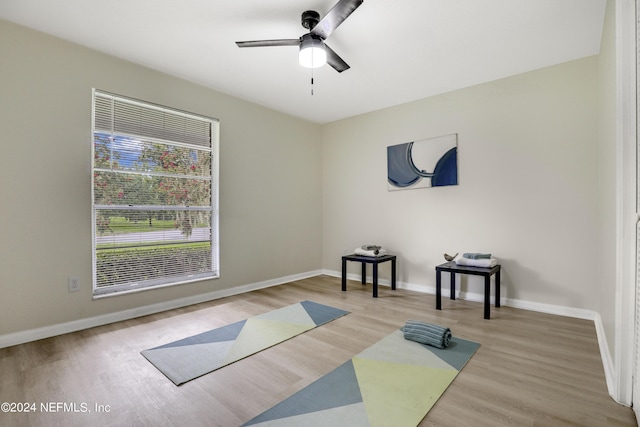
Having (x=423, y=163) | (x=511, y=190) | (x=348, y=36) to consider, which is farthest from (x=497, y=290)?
(x=348, y=36)

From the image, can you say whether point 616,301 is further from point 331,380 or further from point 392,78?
point 392,78

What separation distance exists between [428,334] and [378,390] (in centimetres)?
77

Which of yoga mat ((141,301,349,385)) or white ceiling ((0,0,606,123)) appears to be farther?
white ceiling ((0,0,606,123))

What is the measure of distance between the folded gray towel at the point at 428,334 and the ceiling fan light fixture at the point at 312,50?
229 cm

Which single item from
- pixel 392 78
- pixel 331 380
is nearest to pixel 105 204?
pixel 331 380

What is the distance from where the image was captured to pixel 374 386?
1790 millimetres

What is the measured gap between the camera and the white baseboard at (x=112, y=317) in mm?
2391

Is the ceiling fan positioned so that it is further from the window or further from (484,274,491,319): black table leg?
(484,274,491,319): black table leg

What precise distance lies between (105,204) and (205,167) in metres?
1.14

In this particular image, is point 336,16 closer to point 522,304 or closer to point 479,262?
point 479,262

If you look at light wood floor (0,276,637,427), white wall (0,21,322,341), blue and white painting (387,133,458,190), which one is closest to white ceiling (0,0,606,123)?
white wall (0,21,322,341)

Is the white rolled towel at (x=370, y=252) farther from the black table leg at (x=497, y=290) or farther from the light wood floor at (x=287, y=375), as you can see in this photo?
the black table leg at (x=497, y=290)

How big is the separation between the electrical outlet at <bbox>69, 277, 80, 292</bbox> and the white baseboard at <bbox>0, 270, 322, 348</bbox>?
287 millimetres

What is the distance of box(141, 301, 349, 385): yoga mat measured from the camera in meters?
2.03
